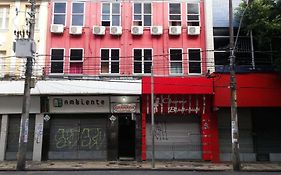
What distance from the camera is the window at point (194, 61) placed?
1013 inches

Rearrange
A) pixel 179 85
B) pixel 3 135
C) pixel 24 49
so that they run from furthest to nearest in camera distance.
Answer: pixel 3 135 → pixel 179 85 → pixel 24 49

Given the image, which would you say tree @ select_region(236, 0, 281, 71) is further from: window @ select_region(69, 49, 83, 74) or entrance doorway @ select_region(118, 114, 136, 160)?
window @ select_region(69, 49, 83, 74)

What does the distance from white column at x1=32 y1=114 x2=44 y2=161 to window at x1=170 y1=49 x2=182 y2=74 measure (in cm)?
976

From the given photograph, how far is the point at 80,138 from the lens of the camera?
2531 cm

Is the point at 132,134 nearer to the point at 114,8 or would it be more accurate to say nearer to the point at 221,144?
the point at 221,144

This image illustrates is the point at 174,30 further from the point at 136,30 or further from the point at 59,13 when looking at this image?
the point at 59,13

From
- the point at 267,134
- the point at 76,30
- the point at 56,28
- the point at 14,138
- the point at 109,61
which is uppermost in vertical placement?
the point at 56,28

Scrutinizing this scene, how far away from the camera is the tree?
22375 mm

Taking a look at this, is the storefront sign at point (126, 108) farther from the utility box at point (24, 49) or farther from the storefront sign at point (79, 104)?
the utility box at point (24, 49)

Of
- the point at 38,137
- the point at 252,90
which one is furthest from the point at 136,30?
the point at 38,137

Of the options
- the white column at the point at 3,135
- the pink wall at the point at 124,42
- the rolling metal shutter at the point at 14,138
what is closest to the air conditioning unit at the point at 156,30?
the pink wall at the point at 124,42

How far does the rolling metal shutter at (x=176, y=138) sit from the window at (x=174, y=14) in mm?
6933

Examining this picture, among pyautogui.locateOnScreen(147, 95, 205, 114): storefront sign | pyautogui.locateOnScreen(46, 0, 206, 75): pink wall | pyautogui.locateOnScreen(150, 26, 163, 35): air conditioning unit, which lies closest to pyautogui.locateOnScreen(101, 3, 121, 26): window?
pyautogui.locateOnScreen(46, 0, 206, 75): pink wall

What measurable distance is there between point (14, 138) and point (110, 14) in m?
11.2
